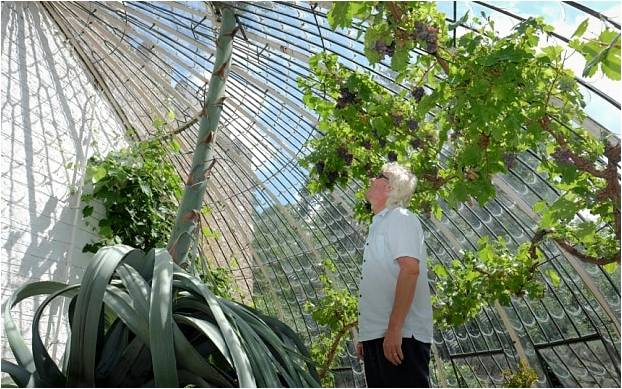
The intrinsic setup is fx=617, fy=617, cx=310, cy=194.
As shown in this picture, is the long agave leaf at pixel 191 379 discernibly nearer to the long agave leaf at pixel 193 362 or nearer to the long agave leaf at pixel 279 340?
the long agave leaf at pixel 193 362

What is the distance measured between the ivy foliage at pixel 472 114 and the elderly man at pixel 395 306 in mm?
825

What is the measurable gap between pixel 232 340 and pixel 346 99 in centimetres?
269

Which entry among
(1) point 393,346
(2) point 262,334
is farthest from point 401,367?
(2) point 262,334

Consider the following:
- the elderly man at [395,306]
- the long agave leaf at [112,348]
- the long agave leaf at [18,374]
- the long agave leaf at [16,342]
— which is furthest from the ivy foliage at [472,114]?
the long agave leaf at [18,374]

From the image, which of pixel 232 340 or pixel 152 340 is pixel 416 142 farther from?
pixel 152 340

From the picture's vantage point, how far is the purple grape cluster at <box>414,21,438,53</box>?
139 inches

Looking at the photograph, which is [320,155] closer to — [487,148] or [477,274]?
[487,148]

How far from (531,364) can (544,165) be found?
7732 millimetres

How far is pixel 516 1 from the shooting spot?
5566 millimetres

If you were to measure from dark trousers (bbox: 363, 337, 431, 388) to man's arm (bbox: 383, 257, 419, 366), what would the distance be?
55 millimetres

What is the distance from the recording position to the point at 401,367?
2777 mm

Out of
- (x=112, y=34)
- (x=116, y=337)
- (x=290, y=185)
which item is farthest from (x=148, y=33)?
(x=116, y=337)

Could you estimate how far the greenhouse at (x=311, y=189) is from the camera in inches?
85.3

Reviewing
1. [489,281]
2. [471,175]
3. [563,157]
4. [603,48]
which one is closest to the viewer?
[603,48]
